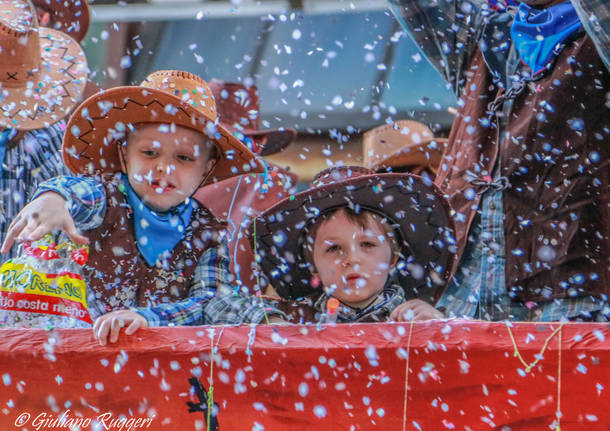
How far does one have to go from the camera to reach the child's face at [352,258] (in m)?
2.20

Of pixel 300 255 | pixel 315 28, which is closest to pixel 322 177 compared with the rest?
pixel 300 255

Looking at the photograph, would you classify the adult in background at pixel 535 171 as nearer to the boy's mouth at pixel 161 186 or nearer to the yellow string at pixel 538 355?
the yellow string at pixel 538 355

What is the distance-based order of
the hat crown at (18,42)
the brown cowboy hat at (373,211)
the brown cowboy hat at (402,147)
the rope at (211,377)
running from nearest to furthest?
the rope at (211,377) → the brown cowboy hat at (373,211) → the hat crown at (18,42) → the brown cowboy hat at (402,147)

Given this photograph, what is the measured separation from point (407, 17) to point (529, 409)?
1.31 m

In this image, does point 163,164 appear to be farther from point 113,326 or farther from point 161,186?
point 113,326

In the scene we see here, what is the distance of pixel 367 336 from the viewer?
1.47m

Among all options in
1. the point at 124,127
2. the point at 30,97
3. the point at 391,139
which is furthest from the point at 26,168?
the point at 391,139

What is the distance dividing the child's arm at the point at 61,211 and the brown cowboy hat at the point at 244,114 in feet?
5.03

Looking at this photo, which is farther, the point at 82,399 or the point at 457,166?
the point at 457,166

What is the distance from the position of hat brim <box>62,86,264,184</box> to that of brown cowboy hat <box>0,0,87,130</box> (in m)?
0.35

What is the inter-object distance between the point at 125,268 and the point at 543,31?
124cm

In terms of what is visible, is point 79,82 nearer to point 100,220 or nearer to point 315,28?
point 100,220

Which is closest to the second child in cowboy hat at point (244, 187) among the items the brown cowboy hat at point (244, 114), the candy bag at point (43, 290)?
the brown cowboy hat at point (244, 114)

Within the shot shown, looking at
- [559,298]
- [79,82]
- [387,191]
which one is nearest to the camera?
[559,298]
